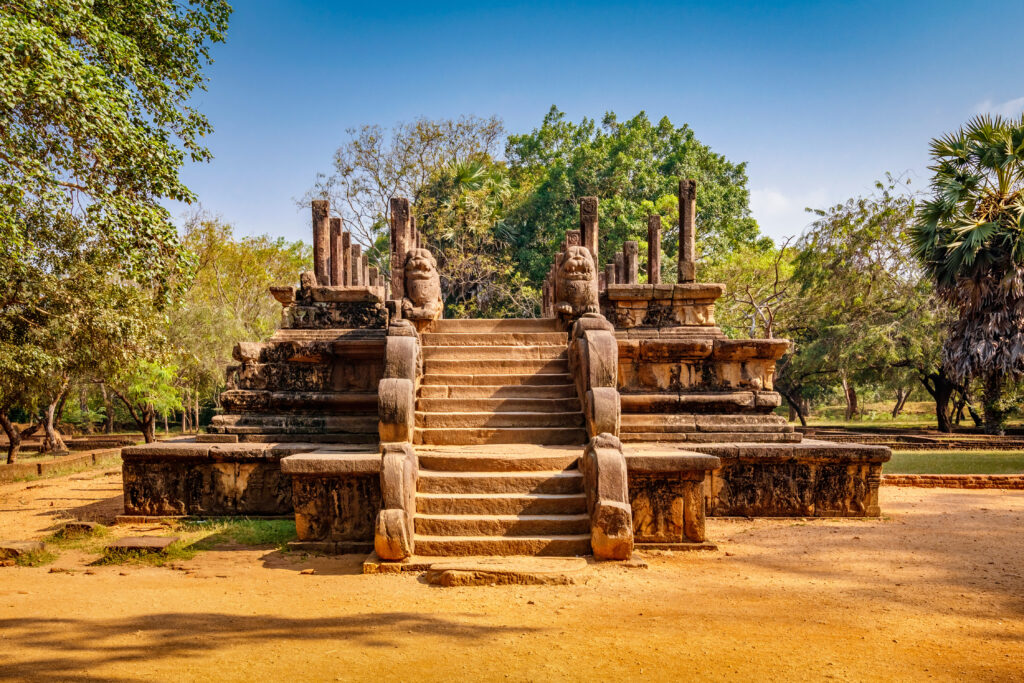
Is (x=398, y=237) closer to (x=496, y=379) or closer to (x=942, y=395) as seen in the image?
(x=496, y=379)

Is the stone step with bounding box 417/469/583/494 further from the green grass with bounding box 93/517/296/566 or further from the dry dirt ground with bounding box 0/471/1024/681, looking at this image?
the green grass with bounding box 93/517/296/566

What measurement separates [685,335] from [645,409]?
1.27 m

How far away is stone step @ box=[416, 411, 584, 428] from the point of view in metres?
6.46

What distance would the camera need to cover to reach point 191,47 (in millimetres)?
9133

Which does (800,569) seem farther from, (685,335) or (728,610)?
(685,335)

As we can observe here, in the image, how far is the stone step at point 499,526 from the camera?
5.05 metres

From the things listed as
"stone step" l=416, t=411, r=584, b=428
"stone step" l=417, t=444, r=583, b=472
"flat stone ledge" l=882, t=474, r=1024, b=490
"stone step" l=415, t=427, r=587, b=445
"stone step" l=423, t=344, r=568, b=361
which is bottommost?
"flat stone ledge" l=882, t=474, r=1024, b=490

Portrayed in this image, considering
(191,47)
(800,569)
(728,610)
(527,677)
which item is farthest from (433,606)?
(191,47)

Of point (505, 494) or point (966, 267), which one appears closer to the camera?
point (505, 494)

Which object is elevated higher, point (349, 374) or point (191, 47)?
point (191, 47)

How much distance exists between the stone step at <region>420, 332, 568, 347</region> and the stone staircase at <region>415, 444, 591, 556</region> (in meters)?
2.53

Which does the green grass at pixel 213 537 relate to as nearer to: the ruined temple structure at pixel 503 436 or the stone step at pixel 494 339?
the ruined temple structure at pixel 503 436

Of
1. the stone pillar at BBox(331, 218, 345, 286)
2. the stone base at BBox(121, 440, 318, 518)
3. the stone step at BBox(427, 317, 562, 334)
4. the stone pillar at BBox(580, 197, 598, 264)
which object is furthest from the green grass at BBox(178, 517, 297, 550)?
the stone pillar at BBox(331, 218, 345, 286)

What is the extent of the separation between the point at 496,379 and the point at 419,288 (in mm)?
1512
